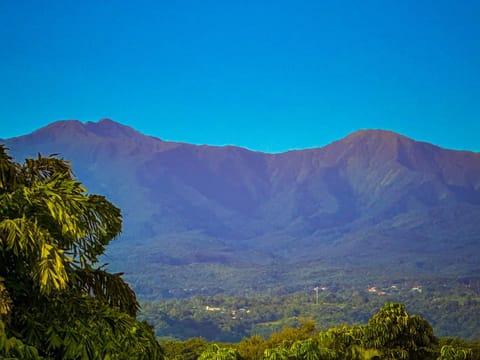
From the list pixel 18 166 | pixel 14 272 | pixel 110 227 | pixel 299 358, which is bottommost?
pixel 299 358

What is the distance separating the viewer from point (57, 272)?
13.7 feet

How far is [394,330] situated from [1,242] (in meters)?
11.0

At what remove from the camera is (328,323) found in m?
133

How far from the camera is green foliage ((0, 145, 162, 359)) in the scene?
14.0 ft

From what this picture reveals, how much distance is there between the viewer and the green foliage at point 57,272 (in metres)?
4.27

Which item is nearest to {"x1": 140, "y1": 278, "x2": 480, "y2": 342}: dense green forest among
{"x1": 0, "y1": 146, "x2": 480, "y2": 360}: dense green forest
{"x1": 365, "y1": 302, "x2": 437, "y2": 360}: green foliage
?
{"x1": 365, "y1": 302, "x2": 437, "y2": 360}: green foliage

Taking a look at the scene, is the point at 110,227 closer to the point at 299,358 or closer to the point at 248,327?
the point at 299,358

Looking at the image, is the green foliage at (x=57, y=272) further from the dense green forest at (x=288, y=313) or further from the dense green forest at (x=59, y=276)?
the dense green forest at (x=288, y=313)

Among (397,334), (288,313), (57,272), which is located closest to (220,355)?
(397,334)

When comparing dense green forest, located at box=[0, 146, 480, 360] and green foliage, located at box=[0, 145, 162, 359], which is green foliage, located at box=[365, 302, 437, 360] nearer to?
dense green forest, located at box=[0, 146, 480, 360]

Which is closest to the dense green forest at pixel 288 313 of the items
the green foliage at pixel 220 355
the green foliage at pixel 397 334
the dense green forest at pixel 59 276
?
the green foliage at pixel 397 334

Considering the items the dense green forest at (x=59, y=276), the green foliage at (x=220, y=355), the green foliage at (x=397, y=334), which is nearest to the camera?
the dense green forest at (x=59, y=276)

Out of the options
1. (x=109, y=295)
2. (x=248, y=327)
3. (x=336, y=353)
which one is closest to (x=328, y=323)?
(x=248, y=327)

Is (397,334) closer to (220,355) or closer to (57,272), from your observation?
(220,355)
